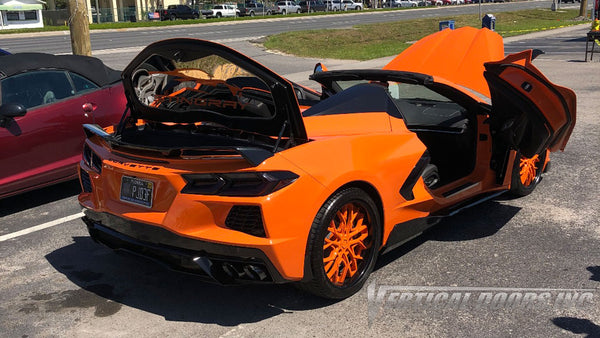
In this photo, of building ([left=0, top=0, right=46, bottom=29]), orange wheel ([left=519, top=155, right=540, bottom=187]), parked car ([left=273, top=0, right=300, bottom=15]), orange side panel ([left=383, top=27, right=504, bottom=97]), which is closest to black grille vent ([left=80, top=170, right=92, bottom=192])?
orange side panel ([left=383, top=27, right=504, bottom=97])

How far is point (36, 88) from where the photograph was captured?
Result: 617 cm

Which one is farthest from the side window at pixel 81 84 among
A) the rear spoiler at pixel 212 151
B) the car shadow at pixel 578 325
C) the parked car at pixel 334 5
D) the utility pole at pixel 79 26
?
the parked car at pixel 334 5


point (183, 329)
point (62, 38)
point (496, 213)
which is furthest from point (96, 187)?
point (62, 38)

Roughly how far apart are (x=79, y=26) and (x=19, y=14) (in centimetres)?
4625

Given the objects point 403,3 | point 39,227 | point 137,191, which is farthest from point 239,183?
point 403,3

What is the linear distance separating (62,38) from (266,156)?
3254cm

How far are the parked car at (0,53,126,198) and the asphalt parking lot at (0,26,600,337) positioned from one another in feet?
1.68

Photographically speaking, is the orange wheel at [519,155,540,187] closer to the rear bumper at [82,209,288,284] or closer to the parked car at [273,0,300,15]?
the rear bumper at [82,209,288,284]

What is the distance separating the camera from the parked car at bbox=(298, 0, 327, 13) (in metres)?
62.2

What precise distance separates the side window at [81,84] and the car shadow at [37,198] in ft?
3.70

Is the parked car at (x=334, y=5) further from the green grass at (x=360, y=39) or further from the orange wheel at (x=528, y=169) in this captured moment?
the orange wheel at (x=528, y=169)

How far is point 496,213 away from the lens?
5.48 m

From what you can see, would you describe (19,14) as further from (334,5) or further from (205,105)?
(205,105)

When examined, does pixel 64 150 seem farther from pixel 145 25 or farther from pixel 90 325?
pixel 145 25
